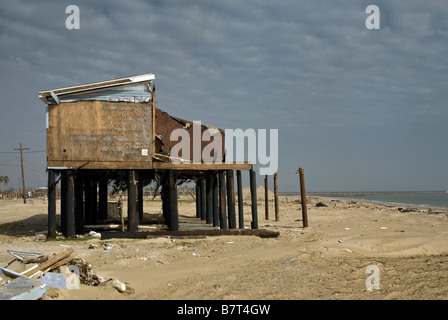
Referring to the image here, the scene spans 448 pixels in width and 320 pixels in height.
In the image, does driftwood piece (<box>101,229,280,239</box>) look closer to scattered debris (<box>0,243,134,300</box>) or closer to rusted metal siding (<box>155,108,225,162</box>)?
rusted metal siding (<box>155,108,225,162</box>)

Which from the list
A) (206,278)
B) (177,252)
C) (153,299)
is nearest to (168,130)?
(177,252)

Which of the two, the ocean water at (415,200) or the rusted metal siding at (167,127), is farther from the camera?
the ocean water at (415,200)

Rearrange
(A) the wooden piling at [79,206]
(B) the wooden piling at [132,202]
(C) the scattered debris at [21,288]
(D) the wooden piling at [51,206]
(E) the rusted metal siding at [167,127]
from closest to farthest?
(C) the scattered debris at [21,288]
(D) the wooden piling at [51,206]
(B) the wooden piling at [132,202]
(E) the rusted metal siding at [167,127]
(A) the wooden piling at [79,206]

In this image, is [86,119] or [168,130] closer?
[86,119]

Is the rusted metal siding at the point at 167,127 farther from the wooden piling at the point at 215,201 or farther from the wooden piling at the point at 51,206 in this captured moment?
the wooden piling at the point at 51,206

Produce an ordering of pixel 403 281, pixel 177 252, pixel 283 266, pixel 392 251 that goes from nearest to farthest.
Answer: pixel 403 281 < pixel 283 266 < pixel 392 251 < pixel 177 252

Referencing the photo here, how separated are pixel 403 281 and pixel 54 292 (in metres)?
6.99

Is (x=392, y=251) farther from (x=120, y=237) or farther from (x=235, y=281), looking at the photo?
(x=120, y=237)

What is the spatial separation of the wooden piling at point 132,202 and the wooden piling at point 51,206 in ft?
9.71

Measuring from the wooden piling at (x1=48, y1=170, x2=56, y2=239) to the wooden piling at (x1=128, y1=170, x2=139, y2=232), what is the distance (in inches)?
117

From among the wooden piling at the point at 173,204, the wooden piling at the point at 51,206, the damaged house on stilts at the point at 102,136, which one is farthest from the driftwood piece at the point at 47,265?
the wooden piling at the point at 173,204

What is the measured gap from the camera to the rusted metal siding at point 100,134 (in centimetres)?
1531

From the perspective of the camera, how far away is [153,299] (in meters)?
7.09

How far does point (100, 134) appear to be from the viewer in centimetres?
1553
